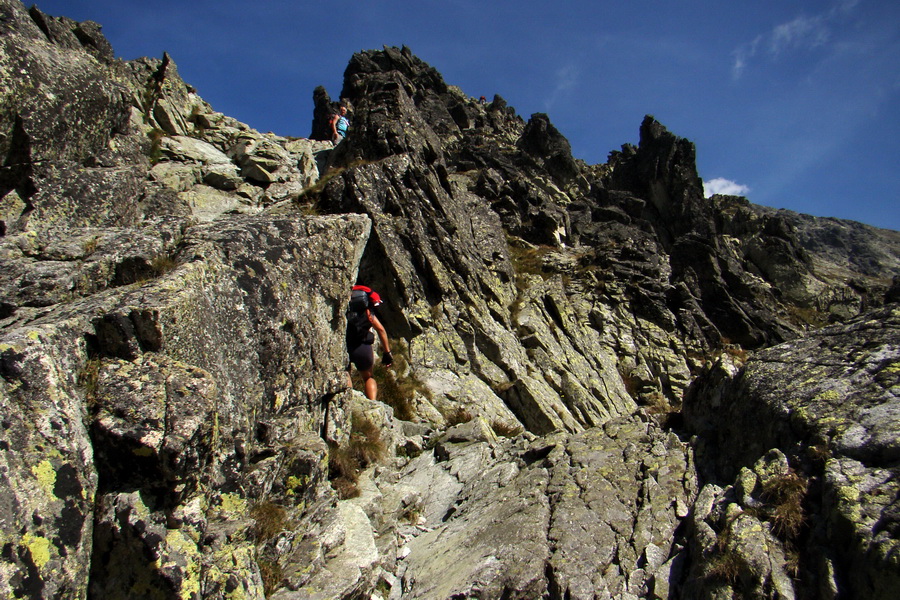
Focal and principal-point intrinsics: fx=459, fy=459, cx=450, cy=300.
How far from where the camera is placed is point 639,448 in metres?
10.2

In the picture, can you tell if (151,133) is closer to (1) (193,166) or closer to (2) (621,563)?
(1) (193,166)

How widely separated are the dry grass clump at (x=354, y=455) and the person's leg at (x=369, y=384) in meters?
1.69

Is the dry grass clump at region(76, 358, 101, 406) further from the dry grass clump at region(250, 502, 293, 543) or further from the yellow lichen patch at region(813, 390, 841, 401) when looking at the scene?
the yellow lichen patch at region(813, 390, 841, 401)

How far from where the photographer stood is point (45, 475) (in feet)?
14.2

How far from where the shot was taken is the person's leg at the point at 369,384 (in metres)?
13.8

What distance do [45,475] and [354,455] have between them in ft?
22.5

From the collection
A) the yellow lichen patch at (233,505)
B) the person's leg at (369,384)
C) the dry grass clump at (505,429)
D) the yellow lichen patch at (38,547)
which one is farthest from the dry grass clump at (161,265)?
the dry grass clump at (505,429)

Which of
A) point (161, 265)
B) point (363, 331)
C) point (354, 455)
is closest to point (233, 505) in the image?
point (161, 265)

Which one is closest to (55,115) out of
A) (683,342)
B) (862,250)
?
(683,342)

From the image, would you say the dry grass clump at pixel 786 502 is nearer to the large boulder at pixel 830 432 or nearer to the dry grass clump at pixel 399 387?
the large boulder at pixel 830 432

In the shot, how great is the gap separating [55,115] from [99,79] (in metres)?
2.50

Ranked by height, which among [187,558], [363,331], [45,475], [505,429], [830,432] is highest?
[363,331]

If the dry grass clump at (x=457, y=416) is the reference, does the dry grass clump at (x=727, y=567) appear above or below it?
below

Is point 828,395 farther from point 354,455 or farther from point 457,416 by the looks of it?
point 457,416
